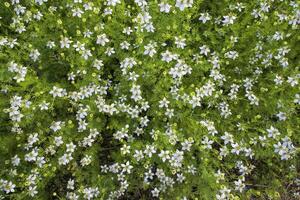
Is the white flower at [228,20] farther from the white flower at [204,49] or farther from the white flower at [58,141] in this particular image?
the white flower at [58,141]

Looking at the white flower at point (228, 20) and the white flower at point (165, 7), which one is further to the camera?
the white flower at point (228, 20)

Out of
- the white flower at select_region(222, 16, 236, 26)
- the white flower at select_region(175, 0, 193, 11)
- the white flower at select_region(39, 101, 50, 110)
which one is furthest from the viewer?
the white flower at select_region(222, 16, 236, 26)

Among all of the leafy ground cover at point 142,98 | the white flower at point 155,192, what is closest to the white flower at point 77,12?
the leafy ground cover at point 142,98

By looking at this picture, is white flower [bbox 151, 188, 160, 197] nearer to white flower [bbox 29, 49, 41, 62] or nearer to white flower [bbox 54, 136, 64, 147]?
white flower [bbox 54, 136, 64, 147]

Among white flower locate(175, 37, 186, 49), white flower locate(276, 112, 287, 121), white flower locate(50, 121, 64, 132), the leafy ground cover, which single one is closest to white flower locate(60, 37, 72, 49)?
the leafy ground cover

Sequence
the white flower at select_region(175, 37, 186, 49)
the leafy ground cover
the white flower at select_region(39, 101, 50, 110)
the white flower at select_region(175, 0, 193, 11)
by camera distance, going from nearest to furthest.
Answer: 1. the white flower at select_region(39, 101, 50, 110)
2. the white flower at select_region(175, 0, 193, 11)
3. the leafy ground cover
4. the white flower at select_region(175, 37, 186, 49)

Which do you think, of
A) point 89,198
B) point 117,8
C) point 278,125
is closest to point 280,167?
point 278,125

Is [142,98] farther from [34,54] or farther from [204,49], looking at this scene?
[34,54]

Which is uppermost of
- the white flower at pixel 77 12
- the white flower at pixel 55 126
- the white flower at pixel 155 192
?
the white flower at pixel 77 12

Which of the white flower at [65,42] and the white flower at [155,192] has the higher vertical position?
the white flower at [65,42]
